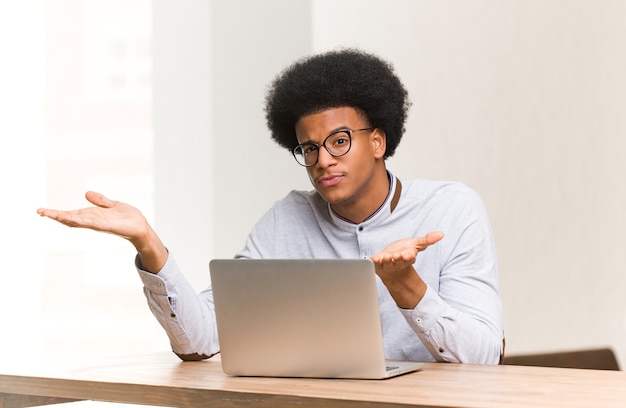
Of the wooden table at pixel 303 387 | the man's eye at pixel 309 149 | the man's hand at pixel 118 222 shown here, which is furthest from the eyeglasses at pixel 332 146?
the wooden table at pixel 303 387

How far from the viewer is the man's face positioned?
216 centimetres

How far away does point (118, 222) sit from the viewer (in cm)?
186

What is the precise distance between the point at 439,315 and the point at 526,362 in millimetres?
1120

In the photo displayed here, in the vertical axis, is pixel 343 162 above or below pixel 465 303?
above

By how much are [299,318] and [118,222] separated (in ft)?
1.50

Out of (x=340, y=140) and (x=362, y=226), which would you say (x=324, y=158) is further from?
(x=362, y=226)

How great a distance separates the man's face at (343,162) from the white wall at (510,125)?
187cm

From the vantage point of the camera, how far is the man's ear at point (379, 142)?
7.68 ft

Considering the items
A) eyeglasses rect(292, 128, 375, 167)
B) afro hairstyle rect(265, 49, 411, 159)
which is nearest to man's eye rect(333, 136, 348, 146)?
eyeglasses rect(292, 128, 375, 167)

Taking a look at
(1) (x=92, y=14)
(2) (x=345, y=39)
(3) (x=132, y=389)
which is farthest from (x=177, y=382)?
(2) (x=345, y=39)

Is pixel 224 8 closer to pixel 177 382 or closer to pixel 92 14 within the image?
pixel 92 14

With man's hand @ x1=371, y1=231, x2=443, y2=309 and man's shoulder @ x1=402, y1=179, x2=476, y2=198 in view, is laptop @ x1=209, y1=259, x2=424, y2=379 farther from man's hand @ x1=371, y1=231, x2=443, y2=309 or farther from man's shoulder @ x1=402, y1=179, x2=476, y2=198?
man's shoulder @ x1=402, y1=179, x2=476, y2=198

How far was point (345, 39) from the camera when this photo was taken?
Answer: 170 inches

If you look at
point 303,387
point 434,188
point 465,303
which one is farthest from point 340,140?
point 303,387
